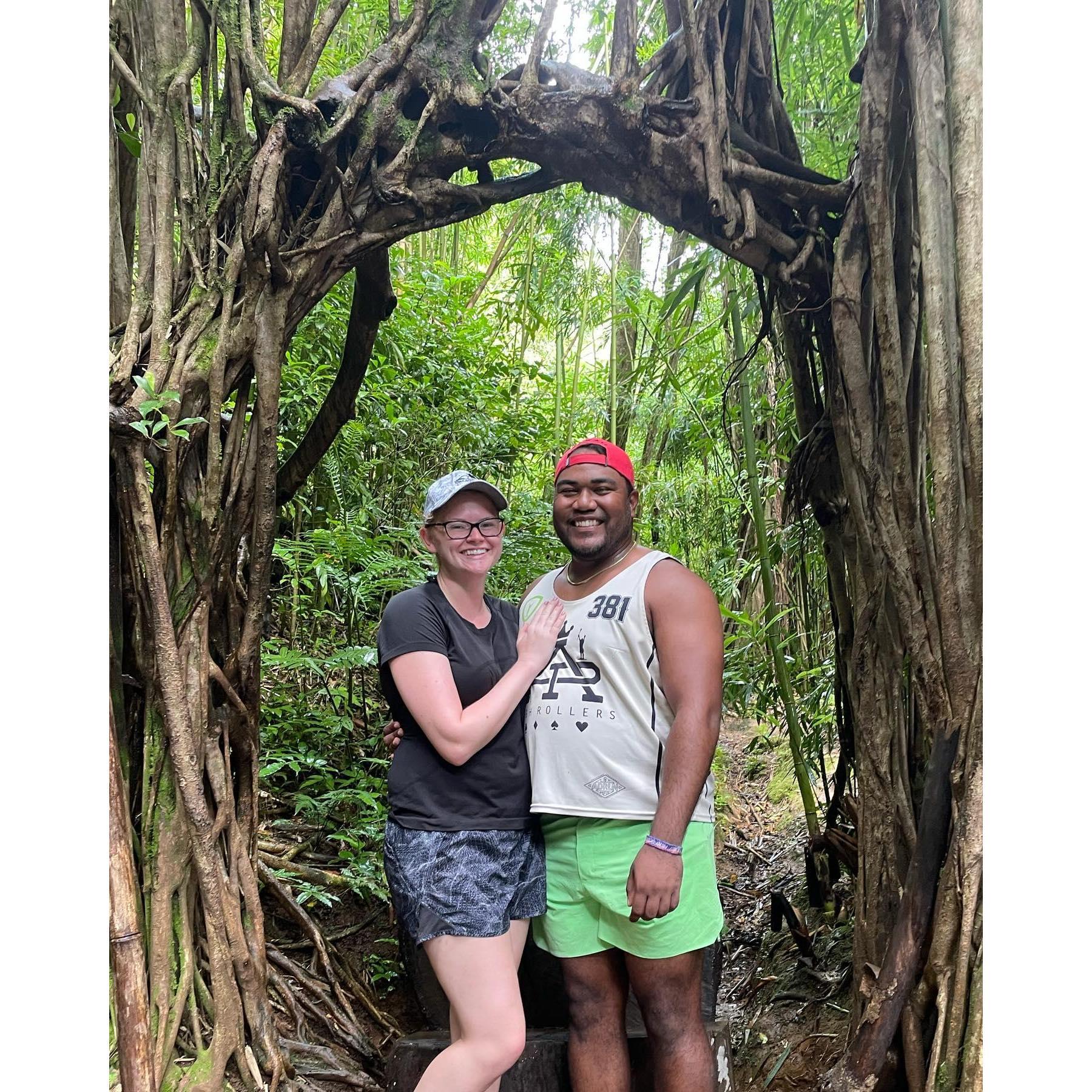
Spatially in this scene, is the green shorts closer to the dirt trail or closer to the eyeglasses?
the eyeglasses

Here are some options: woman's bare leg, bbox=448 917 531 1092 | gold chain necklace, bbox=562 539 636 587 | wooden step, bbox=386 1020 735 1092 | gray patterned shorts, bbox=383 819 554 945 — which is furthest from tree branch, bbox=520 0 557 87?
wooden step, bbox=386 1020 735 1092

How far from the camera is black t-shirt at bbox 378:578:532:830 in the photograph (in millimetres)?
1854

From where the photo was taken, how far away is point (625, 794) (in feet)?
6.07

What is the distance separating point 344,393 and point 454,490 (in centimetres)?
118

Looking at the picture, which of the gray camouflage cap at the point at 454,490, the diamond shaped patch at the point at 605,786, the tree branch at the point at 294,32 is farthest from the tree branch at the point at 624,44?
the diamond shaped patch at the point at 605,786

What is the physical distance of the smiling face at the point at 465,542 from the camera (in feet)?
6.43

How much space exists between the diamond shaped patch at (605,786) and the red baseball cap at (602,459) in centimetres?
60

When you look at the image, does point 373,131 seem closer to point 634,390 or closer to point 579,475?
point 579,475

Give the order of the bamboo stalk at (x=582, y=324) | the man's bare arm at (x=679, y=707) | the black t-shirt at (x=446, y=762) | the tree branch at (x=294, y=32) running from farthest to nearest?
the bamboo stalk at (x=582, y=324)
the tree branch at (x=294, y=32)
the black t-shirt at (x=446, y=762)
the man's bare arm at (x=679, y=707)

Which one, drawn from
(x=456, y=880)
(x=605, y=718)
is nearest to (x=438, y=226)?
(x=605, y=718)

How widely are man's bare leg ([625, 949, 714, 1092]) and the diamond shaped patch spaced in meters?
0.32

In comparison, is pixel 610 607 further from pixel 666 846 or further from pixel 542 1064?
pixel 542 1064

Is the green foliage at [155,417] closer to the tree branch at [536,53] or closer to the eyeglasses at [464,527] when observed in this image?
the eyeglasses at [464,527]
